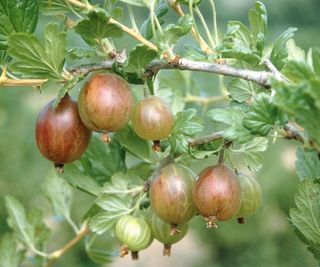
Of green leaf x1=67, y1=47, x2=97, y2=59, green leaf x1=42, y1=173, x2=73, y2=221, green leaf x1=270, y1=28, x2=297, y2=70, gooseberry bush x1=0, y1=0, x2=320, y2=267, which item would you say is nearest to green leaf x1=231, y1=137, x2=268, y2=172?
gooseberry bush x1=0, y1=0, x2=320, y2=267

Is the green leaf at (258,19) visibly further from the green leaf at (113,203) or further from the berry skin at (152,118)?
the green leaf at (113,203)

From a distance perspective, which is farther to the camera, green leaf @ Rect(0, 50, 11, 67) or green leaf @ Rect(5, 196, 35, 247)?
green leaf @ Rect(5, 196, 35, 247)

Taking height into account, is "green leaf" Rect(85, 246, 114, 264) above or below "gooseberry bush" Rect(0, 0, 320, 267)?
below

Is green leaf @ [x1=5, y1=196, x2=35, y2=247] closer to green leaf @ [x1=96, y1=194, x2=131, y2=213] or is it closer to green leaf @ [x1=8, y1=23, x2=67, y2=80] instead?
green leaf @ [x1=96, y1=194, x2=131, y2=213]

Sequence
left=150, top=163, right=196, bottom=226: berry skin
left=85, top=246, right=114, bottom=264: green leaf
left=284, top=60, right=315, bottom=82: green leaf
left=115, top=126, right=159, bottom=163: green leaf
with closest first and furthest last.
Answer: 1. left=284, top=60, right=315, bottom=82: green leaf
2. left=150, top=163, right=196, bottom=226: berry skin
3. left=115, top=126, right=159, bottom=163: green leaf
4. left=85, top=246, right=114, bottom=264: green leaf

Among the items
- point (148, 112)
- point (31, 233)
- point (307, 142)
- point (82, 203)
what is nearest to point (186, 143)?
point (148, 112)

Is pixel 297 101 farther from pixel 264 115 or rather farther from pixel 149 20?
pixel 149 20

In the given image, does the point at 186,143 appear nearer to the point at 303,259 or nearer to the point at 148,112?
the point at 148,112

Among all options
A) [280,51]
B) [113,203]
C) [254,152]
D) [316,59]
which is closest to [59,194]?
[113,203]
